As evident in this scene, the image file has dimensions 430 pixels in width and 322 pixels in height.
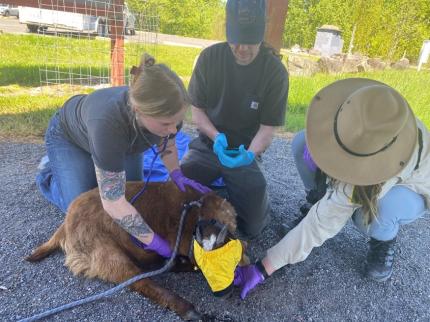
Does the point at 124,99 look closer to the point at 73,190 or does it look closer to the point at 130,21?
the point at 73,190

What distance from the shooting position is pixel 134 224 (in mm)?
2021

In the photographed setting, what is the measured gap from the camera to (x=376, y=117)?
167cm

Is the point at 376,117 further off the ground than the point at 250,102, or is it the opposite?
the point at 376,117

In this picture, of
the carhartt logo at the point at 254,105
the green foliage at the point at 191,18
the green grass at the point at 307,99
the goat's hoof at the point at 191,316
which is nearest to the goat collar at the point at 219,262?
the goat's hoof at the point at 191,316

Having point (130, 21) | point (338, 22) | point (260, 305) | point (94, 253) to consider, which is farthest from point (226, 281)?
point (338, 22)

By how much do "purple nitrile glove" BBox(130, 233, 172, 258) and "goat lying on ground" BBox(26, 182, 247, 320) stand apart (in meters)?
0.04

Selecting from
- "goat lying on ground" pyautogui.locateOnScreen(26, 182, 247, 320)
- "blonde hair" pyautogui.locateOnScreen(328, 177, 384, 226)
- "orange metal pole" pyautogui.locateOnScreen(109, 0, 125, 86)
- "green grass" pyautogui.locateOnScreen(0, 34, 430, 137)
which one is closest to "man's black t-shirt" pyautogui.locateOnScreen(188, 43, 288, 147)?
"goat lying on ground" pyautogui.locateOnScreen(26, 182, 247, 320)

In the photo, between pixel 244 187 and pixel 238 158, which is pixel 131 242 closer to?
pixel 238 158

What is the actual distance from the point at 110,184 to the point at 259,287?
1.12 meters

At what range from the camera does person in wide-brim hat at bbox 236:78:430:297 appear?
168cm

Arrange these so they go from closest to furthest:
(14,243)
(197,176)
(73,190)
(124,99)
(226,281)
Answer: (226,281) < (124,99) < (14,243) < (73,190) < (197,176)

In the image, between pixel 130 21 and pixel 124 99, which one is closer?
pixel 124 99

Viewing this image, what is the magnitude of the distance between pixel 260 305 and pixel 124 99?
1447mm

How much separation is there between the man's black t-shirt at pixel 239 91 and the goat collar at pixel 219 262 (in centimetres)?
122
